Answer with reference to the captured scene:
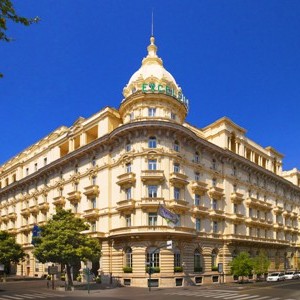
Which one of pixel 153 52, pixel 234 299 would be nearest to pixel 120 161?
pixel 153 52

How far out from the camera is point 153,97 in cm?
5262

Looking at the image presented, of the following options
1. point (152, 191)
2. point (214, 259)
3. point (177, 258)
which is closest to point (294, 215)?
point (214, 259)

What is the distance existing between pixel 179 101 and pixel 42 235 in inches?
1018

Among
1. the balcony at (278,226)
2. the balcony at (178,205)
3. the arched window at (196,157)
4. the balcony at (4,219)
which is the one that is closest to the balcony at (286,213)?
the balcony at (278,226)

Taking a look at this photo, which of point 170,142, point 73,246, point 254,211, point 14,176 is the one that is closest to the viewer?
point 73,246

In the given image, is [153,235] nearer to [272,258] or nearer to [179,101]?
[179,101]

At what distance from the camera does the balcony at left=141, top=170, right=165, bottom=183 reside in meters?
48.8

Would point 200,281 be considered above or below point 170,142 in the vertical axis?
below

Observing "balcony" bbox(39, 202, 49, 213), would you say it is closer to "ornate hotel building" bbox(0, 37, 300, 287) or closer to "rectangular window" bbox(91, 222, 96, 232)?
"ornate hotel building" bbox(0, 37, 300, 287)

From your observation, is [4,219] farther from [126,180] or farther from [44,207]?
[126,180]

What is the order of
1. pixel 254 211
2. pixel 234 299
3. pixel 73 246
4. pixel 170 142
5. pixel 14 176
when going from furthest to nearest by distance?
pixel 14 176, pixel 254 211, pixel 170 142, pixel 73 246, pixel 234 299

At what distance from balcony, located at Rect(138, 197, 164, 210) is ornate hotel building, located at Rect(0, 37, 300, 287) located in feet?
0.43

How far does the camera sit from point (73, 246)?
44625mm

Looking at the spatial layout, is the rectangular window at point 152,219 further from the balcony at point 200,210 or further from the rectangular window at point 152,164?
the balcony at point 200,210
